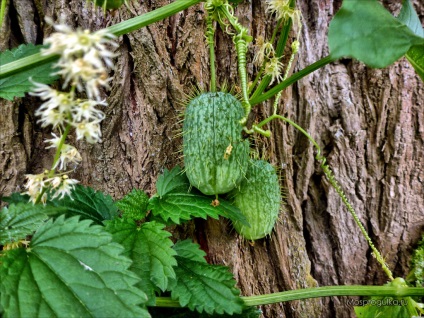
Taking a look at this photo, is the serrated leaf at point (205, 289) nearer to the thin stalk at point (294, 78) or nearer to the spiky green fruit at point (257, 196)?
the spiky green fruit at point (257, 196)

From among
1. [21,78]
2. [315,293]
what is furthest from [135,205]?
[315,293]

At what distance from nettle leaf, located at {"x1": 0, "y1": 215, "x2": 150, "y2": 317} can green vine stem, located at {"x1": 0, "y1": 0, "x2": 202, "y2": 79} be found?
0.36 m

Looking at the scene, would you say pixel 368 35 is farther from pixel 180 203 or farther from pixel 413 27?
pixel 180 203

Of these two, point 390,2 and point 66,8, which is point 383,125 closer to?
point 390,2

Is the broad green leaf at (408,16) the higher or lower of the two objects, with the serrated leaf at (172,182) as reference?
higher

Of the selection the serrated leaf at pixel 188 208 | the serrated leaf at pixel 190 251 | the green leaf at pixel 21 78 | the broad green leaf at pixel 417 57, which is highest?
the green leaf at pixel 21 78

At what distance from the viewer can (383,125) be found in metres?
1.83

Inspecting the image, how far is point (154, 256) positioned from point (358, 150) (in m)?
1.06

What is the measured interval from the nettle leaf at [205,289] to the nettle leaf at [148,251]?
0.06 meters

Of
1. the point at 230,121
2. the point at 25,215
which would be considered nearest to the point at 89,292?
the point at 25,215

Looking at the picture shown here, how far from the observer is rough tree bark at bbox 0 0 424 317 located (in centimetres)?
141

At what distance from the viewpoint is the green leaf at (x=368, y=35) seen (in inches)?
35.5

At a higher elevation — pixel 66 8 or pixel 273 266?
pixel 66 8

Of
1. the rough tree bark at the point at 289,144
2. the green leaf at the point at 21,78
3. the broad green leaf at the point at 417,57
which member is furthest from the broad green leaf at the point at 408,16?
the green leaf at the point at 21,78
